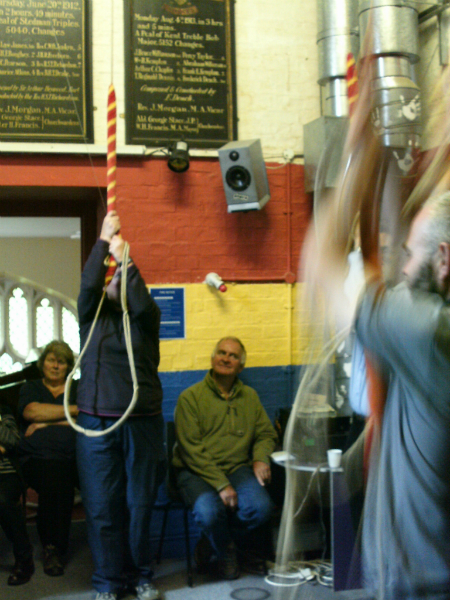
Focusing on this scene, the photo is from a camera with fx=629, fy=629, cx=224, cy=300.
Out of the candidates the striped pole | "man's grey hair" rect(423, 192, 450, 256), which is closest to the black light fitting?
the striped pole

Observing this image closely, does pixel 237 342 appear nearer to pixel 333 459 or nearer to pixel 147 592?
pixel 147 592

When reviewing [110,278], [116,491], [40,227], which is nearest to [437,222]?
[110,278]

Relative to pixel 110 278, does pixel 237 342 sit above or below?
below

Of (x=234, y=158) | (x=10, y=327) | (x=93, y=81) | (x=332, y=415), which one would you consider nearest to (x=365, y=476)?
(x=332, y=415)

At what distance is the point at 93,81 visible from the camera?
3527 mm

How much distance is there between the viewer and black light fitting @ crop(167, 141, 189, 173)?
3.48 metres

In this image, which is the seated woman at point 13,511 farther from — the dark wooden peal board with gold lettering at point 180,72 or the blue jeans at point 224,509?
the dark wooden peal board with gold lettering at point 180,72

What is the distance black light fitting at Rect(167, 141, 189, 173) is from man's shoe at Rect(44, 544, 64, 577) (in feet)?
6.99

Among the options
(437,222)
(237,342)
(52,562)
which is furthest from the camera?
(237,342)

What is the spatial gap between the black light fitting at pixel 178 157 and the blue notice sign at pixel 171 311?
2.27 feet

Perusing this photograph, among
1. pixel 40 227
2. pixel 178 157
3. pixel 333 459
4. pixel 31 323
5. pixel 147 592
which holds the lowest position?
pixel 147 592

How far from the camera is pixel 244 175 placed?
3.53m

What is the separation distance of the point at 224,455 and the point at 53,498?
90 centimetres

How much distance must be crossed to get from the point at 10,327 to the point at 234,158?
2.88 meters
